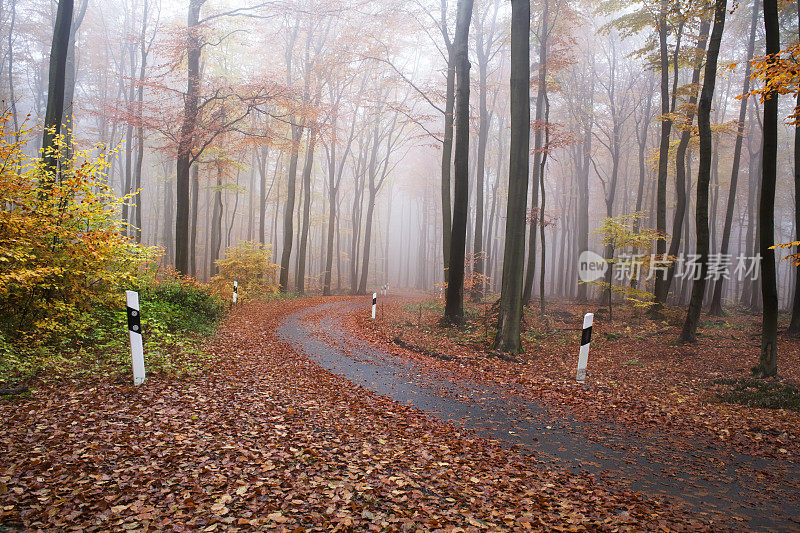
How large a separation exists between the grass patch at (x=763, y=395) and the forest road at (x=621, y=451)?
249 cm

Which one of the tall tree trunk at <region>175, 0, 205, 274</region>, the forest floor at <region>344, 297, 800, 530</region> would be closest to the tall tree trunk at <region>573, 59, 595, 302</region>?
the forest floor at <region>344, 297, 800, 530</region>

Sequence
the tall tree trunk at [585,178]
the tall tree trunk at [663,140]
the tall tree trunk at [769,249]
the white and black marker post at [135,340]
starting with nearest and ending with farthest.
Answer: the white and black marker post at [135,340] < the tall tree trunk at [769,249] < the tall tree trunk at [663,140] < the tall tree trunk at [585,178]

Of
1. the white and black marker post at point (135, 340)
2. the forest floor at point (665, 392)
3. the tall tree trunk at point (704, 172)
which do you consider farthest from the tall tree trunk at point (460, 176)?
the white and black marker post at point (135, 340)

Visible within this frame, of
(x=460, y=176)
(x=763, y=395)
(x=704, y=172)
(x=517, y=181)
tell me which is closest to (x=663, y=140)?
(x=704, y=172)

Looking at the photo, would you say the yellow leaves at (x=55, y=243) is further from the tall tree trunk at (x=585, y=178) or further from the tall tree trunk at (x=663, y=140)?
the tall tree trunk at (x=585, y=178)

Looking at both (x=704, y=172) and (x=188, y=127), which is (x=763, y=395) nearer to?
(x=704, y=172)

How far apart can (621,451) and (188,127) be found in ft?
48.8

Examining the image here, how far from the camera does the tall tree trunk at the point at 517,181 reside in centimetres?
922

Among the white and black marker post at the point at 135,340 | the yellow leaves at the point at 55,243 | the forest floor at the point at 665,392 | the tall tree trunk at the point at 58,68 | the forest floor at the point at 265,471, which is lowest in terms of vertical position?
the forest floor at the point at 665,392

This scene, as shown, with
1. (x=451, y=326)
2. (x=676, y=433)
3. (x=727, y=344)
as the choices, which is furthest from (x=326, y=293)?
(x=676, y=433)

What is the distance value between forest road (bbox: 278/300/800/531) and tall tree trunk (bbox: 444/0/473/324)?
5.03 metres

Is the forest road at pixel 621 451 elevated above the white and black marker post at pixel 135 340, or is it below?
below

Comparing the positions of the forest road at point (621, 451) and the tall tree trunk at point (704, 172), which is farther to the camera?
the tall tree trunk at point (704, 172)

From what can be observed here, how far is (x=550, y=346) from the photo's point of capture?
424 inches
